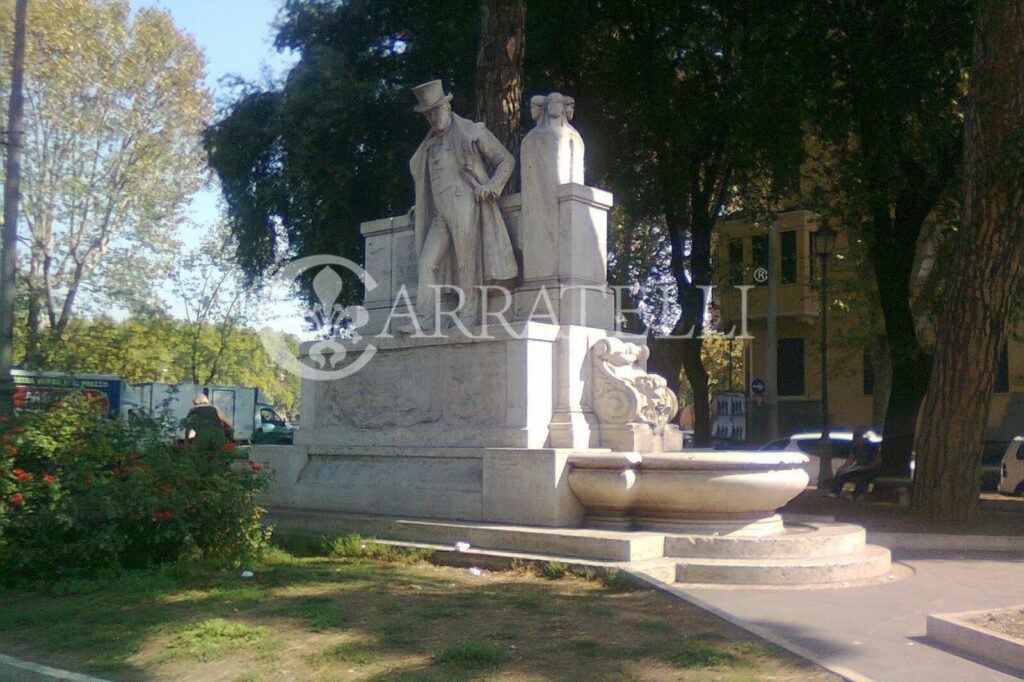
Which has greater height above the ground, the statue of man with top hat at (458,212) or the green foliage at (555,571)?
the statue of man with top hat at (458,212)

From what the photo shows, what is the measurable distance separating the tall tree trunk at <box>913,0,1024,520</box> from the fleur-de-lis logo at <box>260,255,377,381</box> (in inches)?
283

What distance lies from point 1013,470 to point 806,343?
15.1 metres

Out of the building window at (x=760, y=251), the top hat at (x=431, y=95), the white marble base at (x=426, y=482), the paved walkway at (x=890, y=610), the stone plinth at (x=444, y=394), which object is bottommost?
the paved walkway at (x=890, y=610)

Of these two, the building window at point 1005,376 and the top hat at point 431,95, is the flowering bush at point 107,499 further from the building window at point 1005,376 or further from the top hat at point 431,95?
the building window at point 1005,376

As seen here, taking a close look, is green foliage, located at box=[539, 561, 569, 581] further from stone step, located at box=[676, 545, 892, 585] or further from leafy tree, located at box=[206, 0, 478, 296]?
leafy tree, located at box=[206, 0, 478, 296]

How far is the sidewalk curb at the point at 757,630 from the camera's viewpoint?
17.9ft

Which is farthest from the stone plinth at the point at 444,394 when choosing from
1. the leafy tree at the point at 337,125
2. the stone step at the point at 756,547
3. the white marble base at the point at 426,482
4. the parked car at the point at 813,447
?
the parked car at the point at 813,447

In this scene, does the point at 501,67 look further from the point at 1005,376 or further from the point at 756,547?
the point at 1005,376

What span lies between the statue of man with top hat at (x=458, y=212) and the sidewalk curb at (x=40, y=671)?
561 centimetres

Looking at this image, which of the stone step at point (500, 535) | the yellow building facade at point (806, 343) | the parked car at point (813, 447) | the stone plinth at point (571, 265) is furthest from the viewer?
the yellow building facade at point (806, 343)

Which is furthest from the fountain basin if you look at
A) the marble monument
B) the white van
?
the white van

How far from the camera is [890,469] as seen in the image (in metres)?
18.4

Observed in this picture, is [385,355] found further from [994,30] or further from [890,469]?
[890,469]

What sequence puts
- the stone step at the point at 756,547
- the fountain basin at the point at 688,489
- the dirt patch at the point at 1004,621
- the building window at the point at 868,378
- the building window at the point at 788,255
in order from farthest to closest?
1. the building window at the point at 788,255
2. the building window at the point at 868,378
3. the fountain basin at the point at 688,489
4. the stone step at the point at 756,547
5. the dirt patch at the point at 1004,621
